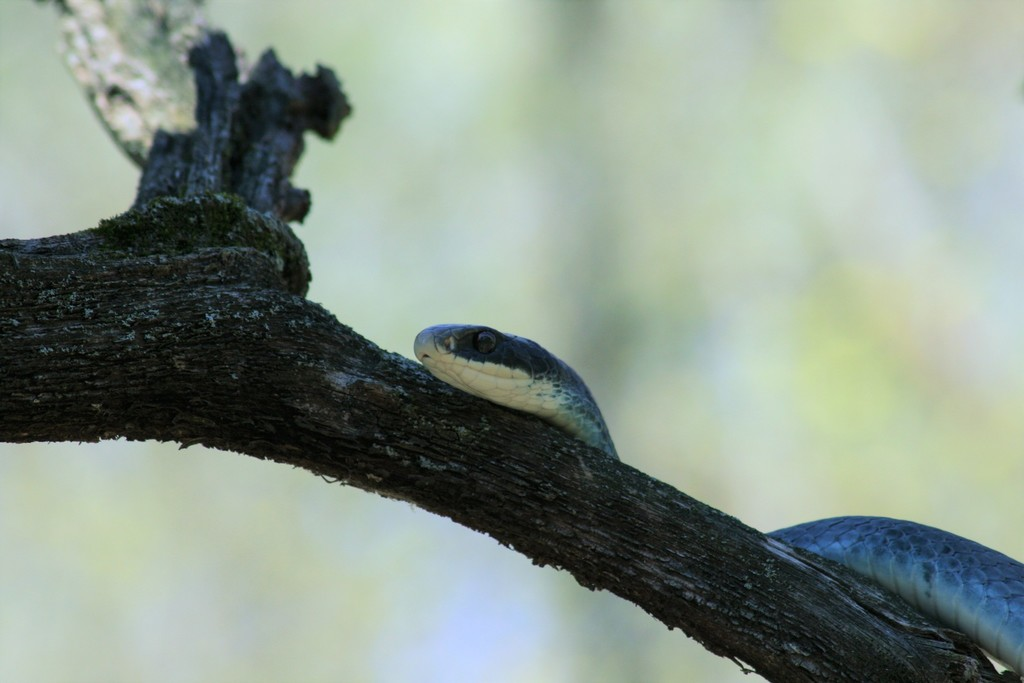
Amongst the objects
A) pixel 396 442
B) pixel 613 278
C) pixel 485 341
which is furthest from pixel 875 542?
pixel 613 278

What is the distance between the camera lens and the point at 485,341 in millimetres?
4172

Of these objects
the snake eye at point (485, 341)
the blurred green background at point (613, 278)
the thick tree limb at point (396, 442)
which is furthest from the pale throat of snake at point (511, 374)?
the blurred green background at point (613, 278)

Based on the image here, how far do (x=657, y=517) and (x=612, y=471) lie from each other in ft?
0.78

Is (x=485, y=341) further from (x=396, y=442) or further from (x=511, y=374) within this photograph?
(x=396, y=442)

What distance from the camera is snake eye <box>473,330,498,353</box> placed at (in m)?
4.12

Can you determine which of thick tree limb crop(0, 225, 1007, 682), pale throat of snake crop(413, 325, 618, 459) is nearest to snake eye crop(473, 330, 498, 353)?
pale throat of snake crop(413, 325, 618, 459)

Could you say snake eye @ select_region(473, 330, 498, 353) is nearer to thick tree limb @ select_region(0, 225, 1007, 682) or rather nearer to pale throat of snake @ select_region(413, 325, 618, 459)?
pale throat of snake @ select_region(413, 325, 618, 459)

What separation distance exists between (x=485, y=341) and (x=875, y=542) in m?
1.89

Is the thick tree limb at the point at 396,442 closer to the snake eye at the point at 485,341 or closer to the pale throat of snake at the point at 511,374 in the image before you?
the pale throat of snake at the point at 511,374

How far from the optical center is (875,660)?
3.46 metres

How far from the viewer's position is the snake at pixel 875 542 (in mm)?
3982

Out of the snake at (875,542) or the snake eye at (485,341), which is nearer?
the snake at (875,542)

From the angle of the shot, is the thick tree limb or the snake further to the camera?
the snake

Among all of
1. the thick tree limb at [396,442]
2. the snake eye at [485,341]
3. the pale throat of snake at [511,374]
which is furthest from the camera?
the snake eye at [485,341]
